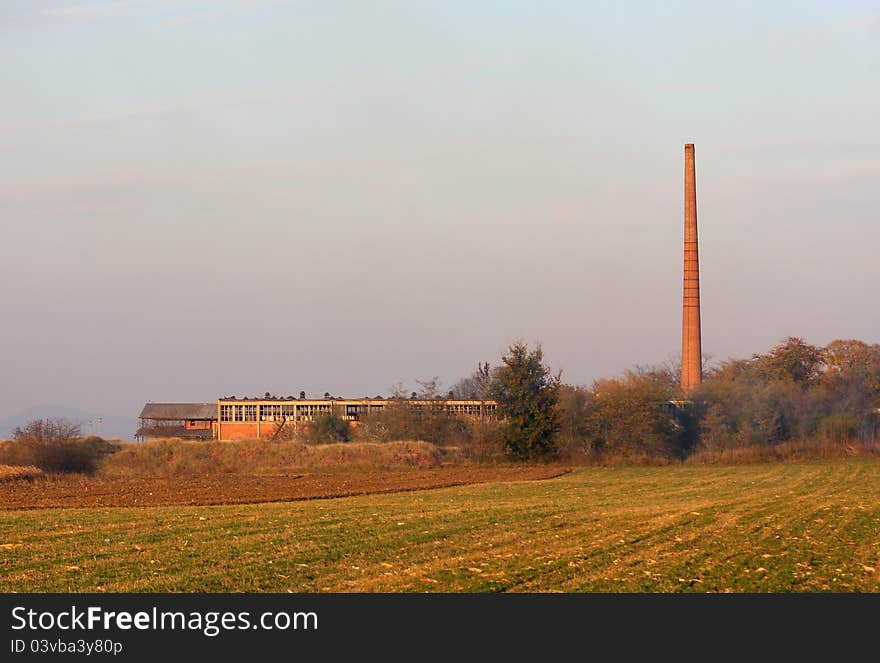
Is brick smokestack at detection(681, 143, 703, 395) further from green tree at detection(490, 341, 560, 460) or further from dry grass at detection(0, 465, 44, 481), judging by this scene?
dry grass at detection(0, 465, 44, 481)

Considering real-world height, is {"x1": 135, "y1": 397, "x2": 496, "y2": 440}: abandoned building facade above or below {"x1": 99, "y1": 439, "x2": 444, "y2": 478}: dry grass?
above

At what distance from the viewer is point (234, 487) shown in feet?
168

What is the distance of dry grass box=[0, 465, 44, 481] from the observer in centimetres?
5447

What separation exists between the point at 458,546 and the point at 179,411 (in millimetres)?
117956

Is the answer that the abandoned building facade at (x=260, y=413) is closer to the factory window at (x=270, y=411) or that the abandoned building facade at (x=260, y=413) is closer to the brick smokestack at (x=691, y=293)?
the factory window at (x=270, y=411)

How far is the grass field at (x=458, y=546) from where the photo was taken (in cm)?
1808

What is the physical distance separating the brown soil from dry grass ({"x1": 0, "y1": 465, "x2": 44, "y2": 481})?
56 centimetres

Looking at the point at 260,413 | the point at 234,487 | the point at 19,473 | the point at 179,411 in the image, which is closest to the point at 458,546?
the point at 234,487

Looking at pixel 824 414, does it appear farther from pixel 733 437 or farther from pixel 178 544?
pixel 178 544

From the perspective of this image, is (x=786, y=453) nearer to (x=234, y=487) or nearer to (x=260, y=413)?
(x=234, y=487)

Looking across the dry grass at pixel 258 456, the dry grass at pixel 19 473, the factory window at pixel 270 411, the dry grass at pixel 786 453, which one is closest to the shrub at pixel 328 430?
the dry grass at pixel 258 456

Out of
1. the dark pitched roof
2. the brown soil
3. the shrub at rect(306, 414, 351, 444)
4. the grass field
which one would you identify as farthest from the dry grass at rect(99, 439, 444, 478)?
the dark pitched roof
